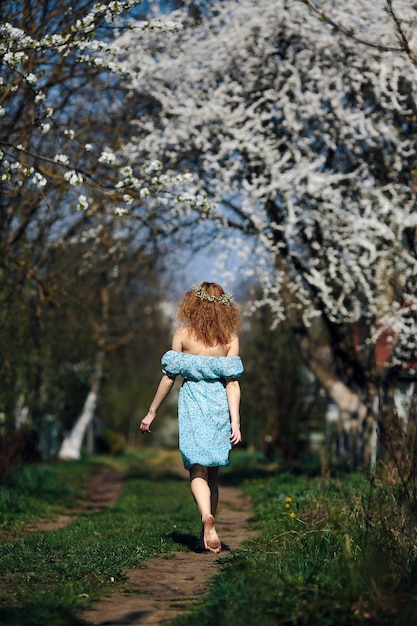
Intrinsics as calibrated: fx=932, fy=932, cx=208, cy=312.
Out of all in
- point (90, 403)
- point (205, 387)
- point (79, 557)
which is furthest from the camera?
point (90, 403)

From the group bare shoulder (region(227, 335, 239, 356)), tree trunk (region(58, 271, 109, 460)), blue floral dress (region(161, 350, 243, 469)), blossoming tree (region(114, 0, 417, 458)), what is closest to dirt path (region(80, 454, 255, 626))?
blue floral dress (region(161, 350, 243, 469))

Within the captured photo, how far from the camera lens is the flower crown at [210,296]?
658cm

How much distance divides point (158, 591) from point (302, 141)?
8.84m

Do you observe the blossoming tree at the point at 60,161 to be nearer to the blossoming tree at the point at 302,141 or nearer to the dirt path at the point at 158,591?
the blossoming tree at the point at 302,141

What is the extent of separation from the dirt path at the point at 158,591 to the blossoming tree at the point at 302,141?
6.04 m

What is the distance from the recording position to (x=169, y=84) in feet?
42.7

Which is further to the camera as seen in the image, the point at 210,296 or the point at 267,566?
the point at 210,296

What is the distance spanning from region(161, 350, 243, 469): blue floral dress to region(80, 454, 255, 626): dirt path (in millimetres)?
673

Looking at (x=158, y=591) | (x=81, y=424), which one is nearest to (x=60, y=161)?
(x=158, y=591)

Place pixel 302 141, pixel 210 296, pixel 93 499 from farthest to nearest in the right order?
pixel 302 141 → pixel 93 499 → pixel 210 296

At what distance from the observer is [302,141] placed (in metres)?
12.6

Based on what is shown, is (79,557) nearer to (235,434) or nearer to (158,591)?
(158,591)

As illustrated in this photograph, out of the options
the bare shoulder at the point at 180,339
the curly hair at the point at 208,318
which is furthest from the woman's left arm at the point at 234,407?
the bare shoulder at the point at 180,339

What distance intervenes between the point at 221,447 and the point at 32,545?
4.71 ft
